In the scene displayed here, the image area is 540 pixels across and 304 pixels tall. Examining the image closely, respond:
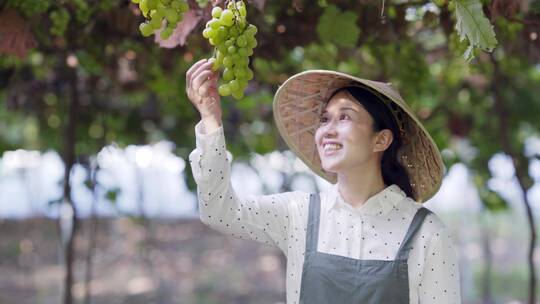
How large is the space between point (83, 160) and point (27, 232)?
22.0ft

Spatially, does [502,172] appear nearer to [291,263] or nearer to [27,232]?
[291,263]

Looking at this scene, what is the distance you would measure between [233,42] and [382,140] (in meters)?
0.65

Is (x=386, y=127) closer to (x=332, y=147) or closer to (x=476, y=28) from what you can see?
(x=332, y=147)

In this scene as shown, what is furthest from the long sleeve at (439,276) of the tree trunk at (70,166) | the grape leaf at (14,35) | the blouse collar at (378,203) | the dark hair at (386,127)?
the tree trunk at (70,166)

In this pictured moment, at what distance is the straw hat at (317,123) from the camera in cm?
227

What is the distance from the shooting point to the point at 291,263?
7.25ft

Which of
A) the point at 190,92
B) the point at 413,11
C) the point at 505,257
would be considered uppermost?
the point at 413,11

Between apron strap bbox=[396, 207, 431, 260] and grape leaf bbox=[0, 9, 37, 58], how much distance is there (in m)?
1.44

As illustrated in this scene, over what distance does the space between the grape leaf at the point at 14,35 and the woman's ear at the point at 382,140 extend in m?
1.25

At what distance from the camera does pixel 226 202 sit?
2.06m

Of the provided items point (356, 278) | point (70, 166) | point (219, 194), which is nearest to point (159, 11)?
point (219, 194)

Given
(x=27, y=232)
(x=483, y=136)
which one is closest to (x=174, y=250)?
(x=27, y=232)

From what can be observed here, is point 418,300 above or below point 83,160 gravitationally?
below

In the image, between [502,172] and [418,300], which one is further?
[502,172]
